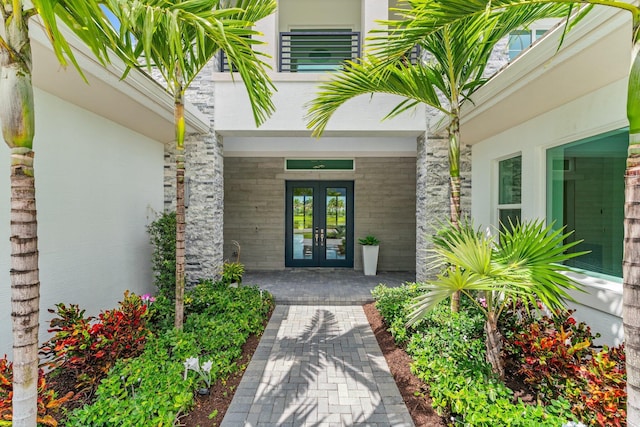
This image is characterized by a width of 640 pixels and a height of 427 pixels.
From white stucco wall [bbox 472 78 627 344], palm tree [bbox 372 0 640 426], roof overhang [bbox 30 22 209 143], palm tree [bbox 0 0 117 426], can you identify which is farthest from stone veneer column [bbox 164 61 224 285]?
palm tree [bbox 372 0 640 426]

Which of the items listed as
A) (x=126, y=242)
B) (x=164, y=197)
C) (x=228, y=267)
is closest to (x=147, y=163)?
(x=164, y=197)

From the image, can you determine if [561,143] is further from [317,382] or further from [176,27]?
[176,27]

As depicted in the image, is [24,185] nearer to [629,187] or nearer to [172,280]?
[629,187]

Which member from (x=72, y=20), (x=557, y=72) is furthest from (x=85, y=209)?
(x=557, y=72)

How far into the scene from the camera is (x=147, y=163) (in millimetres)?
5270

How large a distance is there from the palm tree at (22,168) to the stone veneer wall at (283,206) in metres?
7.47

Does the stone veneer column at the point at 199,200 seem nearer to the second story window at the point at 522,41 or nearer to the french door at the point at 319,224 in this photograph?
the french door at the point at 319,224

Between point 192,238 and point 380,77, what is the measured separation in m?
4.43

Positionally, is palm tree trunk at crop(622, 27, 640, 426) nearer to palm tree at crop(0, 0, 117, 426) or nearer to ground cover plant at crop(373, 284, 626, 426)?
ground cover plant at crop(373, 284, 626, 426)

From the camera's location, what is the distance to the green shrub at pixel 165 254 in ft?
16.2

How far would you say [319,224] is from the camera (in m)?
9.26

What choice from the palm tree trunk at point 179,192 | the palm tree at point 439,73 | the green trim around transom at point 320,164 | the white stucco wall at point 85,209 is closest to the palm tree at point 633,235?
the palm tree at point 439,73

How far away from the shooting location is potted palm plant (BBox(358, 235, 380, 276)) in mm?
8352

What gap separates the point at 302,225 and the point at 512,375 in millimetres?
6809
